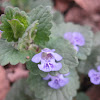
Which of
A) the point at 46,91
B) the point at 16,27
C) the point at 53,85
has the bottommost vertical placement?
the point at 46,91

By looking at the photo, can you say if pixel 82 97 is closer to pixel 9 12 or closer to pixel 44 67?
pixel 44 67

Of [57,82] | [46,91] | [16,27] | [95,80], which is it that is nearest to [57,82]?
[57,82]

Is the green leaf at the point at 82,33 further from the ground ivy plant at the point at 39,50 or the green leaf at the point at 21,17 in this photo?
the green leaf at the point at 21,17

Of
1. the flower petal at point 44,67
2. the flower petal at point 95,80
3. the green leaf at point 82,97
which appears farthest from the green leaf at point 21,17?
the green leaf at point 82,97

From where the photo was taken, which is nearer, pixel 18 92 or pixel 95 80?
pixel 95 80

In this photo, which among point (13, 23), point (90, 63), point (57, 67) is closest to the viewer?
point (13, 23)

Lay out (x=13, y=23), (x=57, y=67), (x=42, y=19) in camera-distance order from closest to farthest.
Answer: (x=13, y=23), (x=57, y=67), (x=42, y=19)
